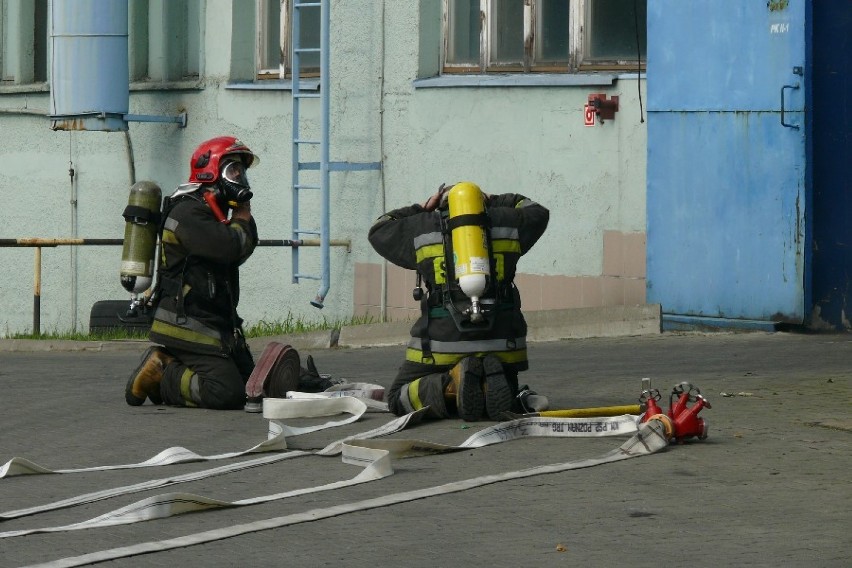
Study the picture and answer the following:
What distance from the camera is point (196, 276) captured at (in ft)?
31.8

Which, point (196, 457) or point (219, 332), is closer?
point (196, 457)

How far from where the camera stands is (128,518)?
6.38 metres

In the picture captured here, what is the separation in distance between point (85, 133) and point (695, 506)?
508 inches

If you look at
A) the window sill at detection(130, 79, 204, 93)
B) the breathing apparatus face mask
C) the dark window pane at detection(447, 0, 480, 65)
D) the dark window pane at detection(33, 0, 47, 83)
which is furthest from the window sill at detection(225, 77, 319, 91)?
the breathing apparatus face mask

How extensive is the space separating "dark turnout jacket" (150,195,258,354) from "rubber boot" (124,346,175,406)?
0.12 m

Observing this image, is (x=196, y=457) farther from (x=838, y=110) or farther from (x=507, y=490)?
(x=838, y=110)

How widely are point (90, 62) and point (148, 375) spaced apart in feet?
26.1

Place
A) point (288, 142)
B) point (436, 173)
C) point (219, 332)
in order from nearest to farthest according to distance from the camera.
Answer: point (219, 332), point (436, 173), point (288, 142)

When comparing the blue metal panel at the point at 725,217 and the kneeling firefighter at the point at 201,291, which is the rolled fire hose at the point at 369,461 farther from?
the blue metal panel at the point at 725,217

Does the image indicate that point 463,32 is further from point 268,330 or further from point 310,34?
point 268,330

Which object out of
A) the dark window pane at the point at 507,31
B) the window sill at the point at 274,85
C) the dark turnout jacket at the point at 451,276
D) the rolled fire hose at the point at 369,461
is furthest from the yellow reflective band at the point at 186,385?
the window sill at the point at 274,85

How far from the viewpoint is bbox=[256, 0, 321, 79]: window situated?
54.3ft

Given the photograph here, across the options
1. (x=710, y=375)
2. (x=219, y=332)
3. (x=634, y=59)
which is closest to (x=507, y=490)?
(x=219, y=332)

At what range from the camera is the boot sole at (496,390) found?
8531 mm
